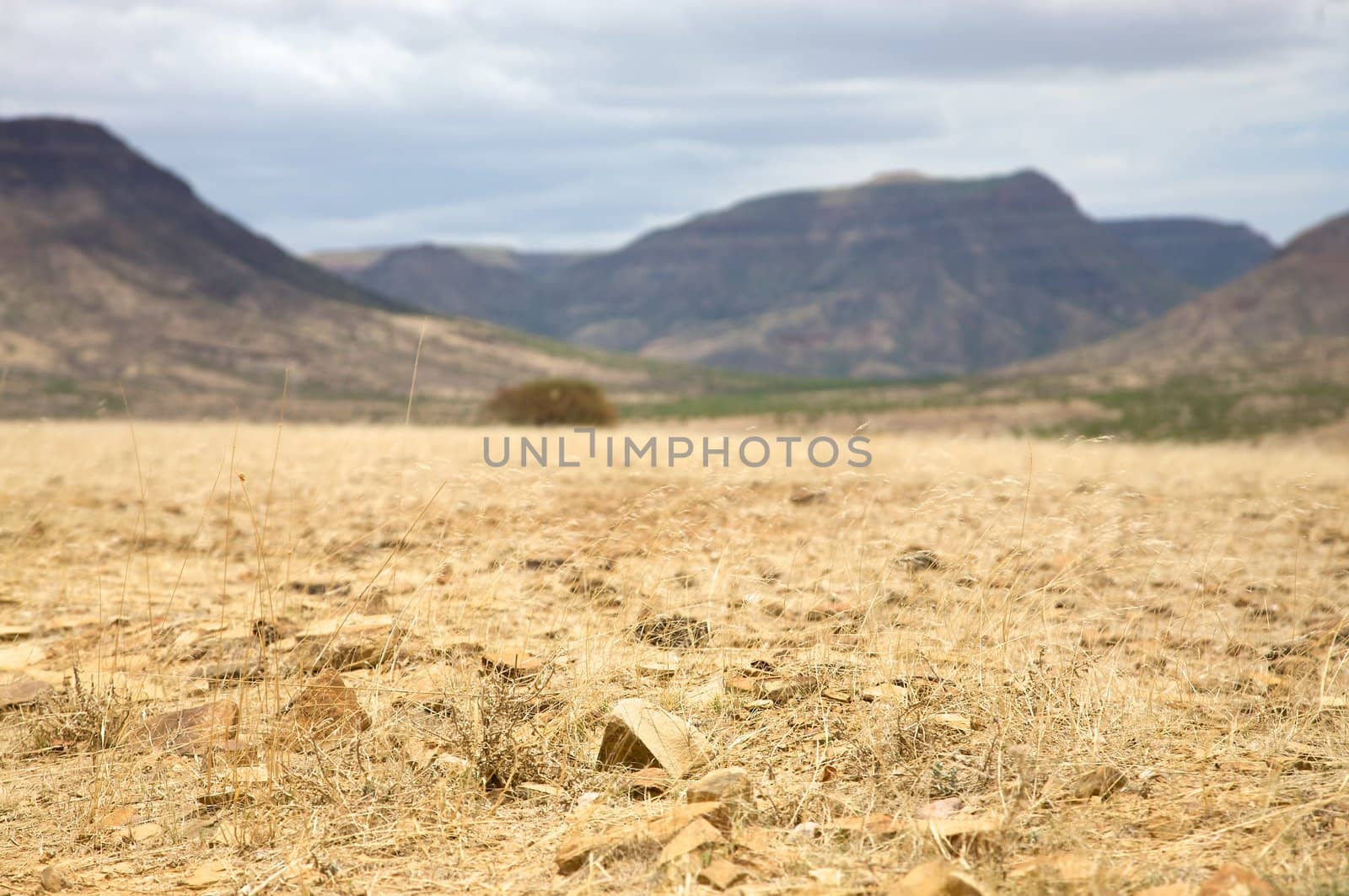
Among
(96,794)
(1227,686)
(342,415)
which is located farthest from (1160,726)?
(342,415)

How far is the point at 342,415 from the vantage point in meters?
55.2

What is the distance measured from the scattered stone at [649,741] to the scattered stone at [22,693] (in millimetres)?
2556

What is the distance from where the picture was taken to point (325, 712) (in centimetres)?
392

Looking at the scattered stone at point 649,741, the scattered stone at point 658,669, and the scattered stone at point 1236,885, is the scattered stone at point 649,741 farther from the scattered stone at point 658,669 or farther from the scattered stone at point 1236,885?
the scattered stone at point 1236,885

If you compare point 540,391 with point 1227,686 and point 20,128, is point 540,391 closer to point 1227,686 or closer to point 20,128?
point 1227,686

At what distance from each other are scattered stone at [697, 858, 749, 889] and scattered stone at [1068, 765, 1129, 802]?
117 centimetres

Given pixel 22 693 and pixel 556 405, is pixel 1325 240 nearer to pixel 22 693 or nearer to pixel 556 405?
pixel 556 405

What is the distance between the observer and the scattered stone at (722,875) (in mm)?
2809

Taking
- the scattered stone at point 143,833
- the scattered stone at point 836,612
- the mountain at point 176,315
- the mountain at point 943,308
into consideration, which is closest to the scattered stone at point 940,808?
the scattered stone at point 836,612

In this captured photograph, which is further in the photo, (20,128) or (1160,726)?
(20,128)

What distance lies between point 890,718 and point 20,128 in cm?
12716

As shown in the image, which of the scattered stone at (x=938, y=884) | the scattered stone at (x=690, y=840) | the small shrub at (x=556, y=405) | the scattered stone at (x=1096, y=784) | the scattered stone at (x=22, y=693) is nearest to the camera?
the scattered stone at (x=938, y=884)

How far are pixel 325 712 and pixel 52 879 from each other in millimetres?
1051

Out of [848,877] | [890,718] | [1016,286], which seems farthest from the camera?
[1016,286]
